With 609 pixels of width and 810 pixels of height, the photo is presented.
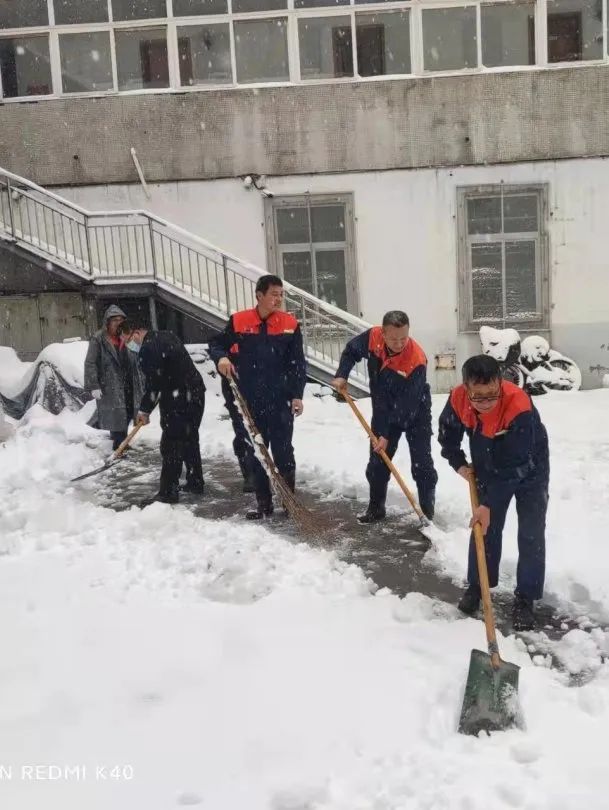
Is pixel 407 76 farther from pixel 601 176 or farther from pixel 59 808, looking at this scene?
pixel 59 808

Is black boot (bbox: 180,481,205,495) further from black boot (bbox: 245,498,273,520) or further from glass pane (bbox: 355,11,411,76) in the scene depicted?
glass pane (bbox: 355,11,411,76)

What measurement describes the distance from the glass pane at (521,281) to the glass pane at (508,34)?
118 inches

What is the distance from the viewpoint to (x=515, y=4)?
467 inches

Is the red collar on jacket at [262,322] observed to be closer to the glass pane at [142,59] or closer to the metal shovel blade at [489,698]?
the metal shovel blade at [489,698]

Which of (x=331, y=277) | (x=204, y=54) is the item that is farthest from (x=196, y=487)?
(x=204, y=54)

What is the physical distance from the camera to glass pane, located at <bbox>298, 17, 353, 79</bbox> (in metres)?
11.9

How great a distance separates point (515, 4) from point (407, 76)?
2.14 m

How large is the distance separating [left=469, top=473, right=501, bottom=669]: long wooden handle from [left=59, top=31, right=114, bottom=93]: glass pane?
35.6 ft

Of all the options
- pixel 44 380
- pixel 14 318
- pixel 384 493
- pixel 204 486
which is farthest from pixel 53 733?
pixel 14 318

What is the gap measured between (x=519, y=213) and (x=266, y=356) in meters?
7.97

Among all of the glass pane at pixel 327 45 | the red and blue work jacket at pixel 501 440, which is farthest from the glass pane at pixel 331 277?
the red and blue work jacket at pixel 501 440

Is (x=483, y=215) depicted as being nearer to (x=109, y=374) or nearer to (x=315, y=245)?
(x=315, y=245)

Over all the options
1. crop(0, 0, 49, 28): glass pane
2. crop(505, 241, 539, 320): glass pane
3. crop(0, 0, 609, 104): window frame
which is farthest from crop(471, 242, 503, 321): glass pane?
crop(0, 0, 49, 28): glass pane

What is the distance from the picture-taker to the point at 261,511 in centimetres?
590
